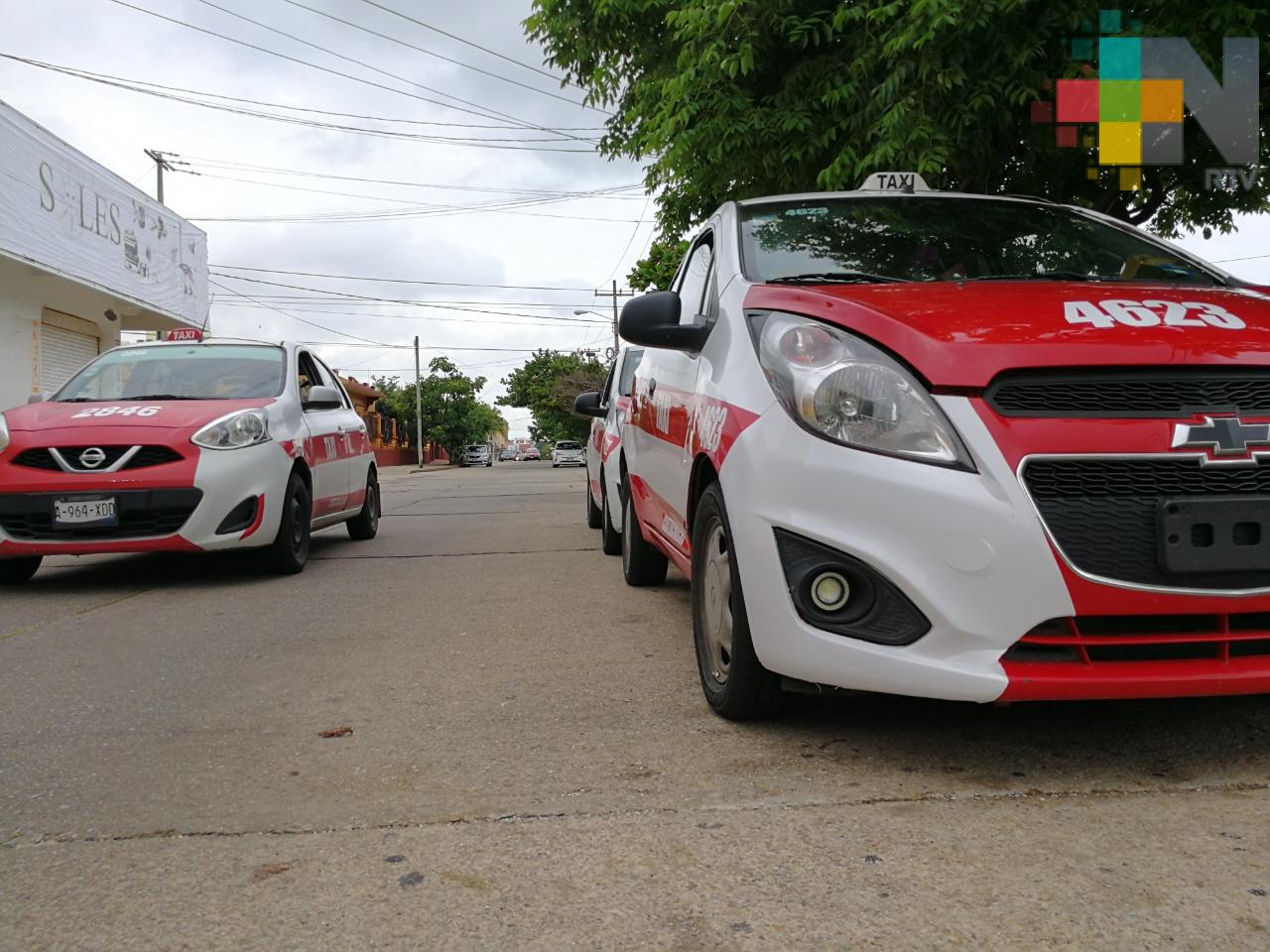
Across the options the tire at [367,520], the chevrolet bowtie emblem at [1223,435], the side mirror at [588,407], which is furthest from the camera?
the tire at [367,520]

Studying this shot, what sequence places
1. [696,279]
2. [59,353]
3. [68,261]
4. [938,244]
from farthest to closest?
1. [59,353]
2. [68,261]
3. [696,279]
4. [938,244]

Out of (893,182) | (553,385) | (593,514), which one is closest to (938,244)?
(893,182)

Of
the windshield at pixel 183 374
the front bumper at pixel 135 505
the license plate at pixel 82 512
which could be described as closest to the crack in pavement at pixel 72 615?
the front bumper at pixel 135 505

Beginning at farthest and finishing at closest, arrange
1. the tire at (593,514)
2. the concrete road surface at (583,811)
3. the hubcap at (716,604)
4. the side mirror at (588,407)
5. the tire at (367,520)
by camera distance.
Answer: the tire at (593,514)
the tire at (367,520)
the side mirror at (588,407)
the hubcap at (716,604)
the concrete road surface at (583,811)

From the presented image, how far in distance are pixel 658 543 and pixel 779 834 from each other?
2.52m

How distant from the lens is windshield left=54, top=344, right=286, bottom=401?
683cm

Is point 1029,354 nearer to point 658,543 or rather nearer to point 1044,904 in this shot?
point 1044,904

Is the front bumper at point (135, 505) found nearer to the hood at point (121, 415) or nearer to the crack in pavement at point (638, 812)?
the hood at point (121, 415)

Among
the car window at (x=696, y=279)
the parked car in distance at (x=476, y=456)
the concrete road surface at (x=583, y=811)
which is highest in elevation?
the car window at (x=696, y=279)

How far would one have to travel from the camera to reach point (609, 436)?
6.96m

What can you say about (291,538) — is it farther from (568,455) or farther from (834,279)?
(568,455)

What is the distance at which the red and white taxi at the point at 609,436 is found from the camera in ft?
21.4

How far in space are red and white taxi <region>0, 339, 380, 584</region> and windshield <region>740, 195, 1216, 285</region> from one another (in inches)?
136

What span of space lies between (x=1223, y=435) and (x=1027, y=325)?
0.50 meters
